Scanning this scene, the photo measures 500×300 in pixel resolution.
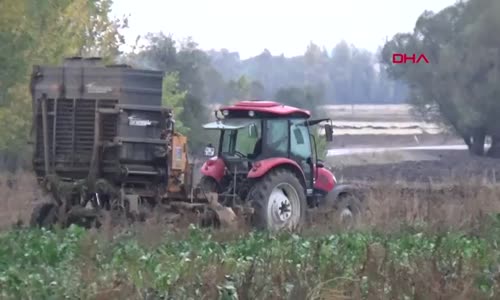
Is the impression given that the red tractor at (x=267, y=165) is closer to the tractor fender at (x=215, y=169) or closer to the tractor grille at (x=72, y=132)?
the tractor fender at (x=215, y=169)

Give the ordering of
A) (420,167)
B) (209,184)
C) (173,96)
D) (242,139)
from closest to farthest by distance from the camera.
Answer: (209,184) → (242,139) → (173,96) → (420,167)

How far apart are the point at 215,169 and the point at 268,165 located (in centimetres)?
121

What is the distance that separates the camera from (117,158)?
19234 mm

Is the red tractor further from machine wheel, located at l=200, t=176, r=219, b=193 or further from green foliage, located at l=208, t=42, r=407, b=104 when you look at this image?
green foliage, located at l=208, t=42, r=407, b=104

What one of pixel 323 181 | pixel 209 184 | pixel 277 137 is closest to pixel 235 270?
pixel 277 137

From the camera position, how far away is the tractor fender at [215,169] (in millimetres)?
21438

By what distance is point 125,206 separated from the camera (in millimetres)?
19031

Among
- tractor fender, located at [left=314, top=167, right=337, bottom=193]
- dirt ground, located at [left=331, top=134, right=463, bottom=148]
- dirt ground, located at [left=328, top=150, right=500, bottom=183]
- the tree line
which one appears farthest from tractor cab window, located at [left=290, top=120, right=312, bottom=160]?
dirt ground, located at [left=331, top=134, right=463, bottom=148]

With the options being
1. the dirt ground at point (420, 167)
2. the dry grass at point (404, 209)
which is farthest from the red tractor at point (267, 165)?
the dirt ground at point (420, 167)

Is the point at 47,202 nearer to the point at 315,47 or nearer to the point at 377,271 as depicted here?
the point at 377,271

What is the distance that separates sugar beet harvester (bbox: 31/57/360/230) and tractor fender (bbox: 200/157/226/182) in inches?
A: 19.9

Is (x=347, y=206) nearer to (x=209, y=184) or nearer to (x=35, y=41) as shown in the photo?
(x=209, y=184)

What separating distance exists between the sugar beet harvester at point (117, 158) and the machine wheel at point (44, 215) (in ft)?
0.05

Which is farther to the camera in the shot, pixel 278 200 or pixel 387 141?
pixel 387 141
